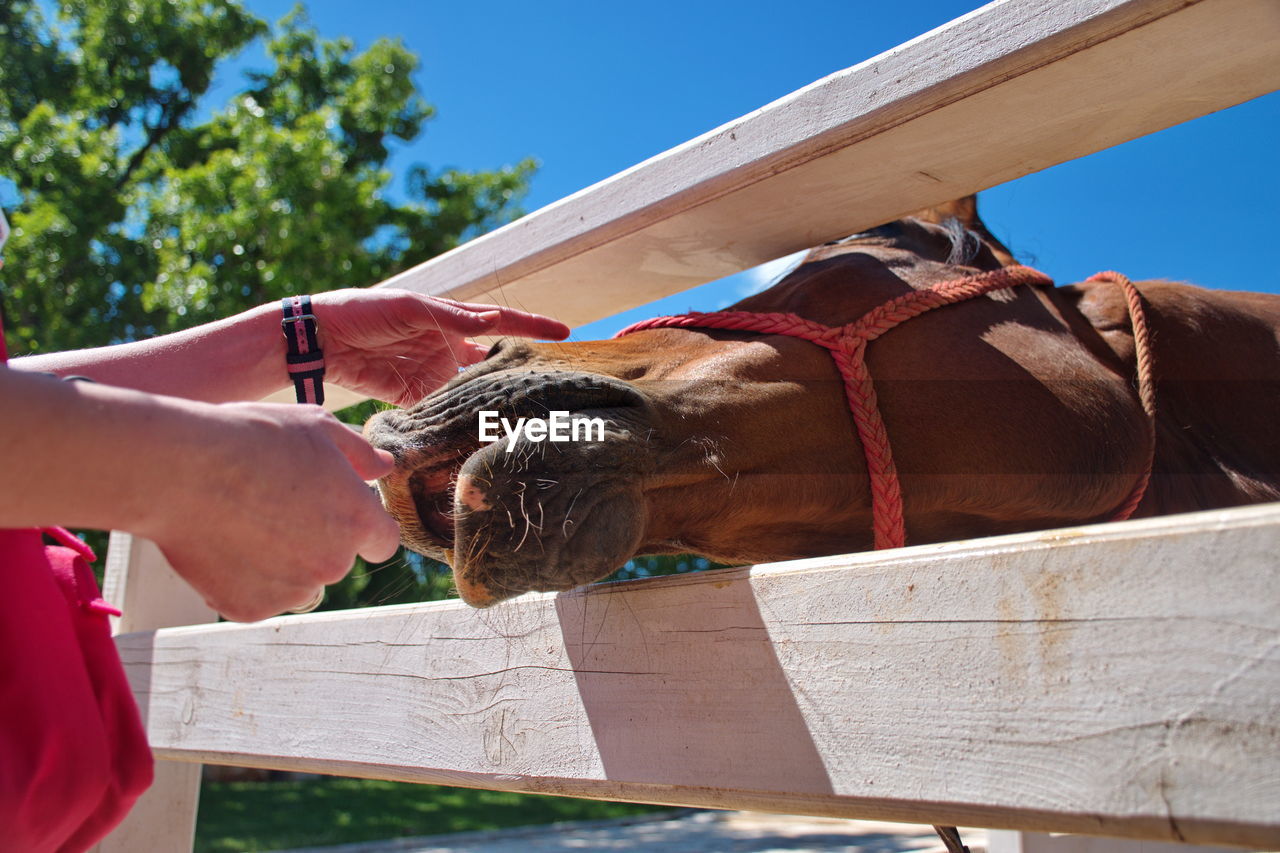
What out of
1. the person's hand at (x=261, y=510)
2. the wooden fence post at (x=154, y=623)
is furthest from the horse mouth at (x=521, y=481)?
the wooden fence post at (x=154, y=623)

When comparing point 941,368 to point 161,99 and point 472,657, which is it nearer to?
point 472,657

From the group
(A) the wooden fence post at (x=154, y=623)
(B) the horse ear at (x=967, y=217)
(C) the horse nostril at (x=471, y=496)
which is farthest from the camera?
(A) the wooden fence post at (x=154, y=623)

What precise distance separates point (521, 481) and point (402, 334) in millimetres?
735

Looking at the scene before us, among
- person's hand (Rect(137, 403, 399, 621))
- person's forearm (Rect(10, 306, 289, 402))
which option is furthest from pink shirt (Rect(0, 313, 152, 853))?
person's forearm (Rect(10, 306, 289, 402))

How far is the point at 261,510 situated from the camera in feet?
2.54

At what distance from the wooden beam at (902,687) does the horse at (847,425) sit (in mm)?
165

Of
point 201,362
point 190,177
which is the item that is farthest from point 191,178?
point 201,362

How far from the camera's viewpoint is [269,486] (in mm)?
772

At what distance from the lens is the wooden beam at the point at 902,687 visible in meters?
0.71

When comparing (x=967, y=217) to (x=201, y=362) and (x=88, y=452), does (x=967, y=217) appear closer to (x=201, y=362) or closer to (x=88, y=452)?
(x=201, y=362)

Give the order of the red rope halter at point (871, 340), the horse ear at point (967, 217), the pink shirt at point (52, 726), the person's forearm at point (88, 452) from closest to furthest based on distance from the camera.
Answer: the person's forearm at point (88, 452), the pink shirt at point (52, 726), the red rope halter at point (871, 340), the horse ear at point (967, 217)

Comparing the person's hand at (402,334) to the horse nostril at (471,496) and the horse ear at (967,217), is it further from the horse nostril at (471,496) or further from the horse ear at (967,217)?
the horse ear at (967,217)

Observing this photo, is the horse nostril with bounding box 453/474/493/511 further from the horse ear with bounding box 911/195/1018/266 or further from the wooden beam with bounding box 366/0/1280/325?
the horse ear with bounding box 911/195/1018/266

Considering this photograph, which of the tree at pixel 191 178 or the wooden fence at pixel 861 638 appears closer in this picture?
the wooden fence at pixel 861 638
